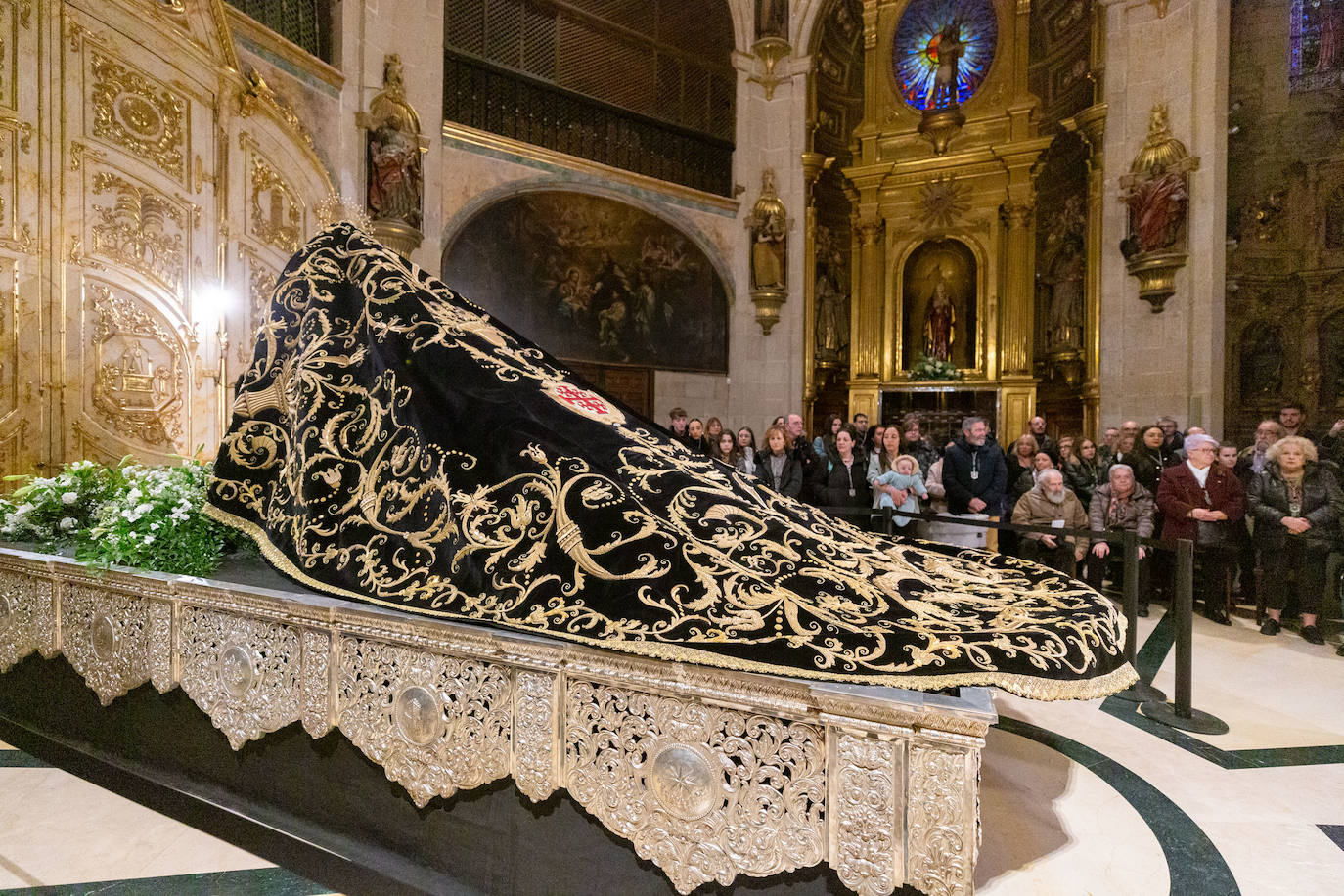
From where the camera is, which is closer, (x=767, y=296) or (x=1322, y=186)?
(x=1322, y=186)

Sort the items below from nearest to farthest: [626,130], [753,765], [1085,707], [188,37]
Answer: [753,765] → [1085,707] → [188,37] → [626,130]

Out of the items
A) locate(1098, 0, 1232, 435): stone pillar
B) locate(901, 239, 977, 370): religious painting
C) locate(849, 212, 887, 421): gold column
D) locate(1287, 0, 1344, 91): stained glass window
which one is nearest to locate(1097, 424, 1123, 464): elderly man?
locate(1098, 0, 1232, 435): stone pillar

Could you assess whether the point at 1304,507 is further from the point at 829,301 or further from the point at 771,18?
the point at 771,18

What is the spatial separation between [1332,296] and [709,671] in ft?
40.3

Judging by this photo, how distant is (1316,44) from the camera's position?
370 inches

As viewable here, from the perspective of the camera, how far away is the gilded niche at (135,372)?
16.7ft

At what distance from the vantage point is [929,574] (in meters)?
1.86

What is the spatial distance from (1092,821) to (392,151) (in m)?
8.27

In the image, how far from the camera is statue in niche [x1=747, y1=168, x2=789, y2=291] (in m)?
11.3

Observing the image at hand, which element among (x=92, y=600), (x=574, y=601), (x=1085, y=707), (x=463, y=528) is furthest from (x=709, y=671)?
(x=1085, y=707)

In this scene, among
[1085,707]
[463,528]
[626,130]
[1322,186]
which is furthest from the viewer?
[626,130]

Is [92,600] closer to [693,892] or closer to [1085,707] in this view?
[693,892]

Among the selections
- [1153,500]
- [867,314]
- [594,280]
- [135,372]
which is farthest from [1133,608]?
[867,314]

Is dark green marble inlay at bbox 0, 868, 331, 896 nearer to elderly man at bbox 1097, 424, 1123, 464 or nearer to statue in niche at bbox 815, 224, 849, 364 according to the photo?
elderly man at bbox 1097, 424, 1123, 464
